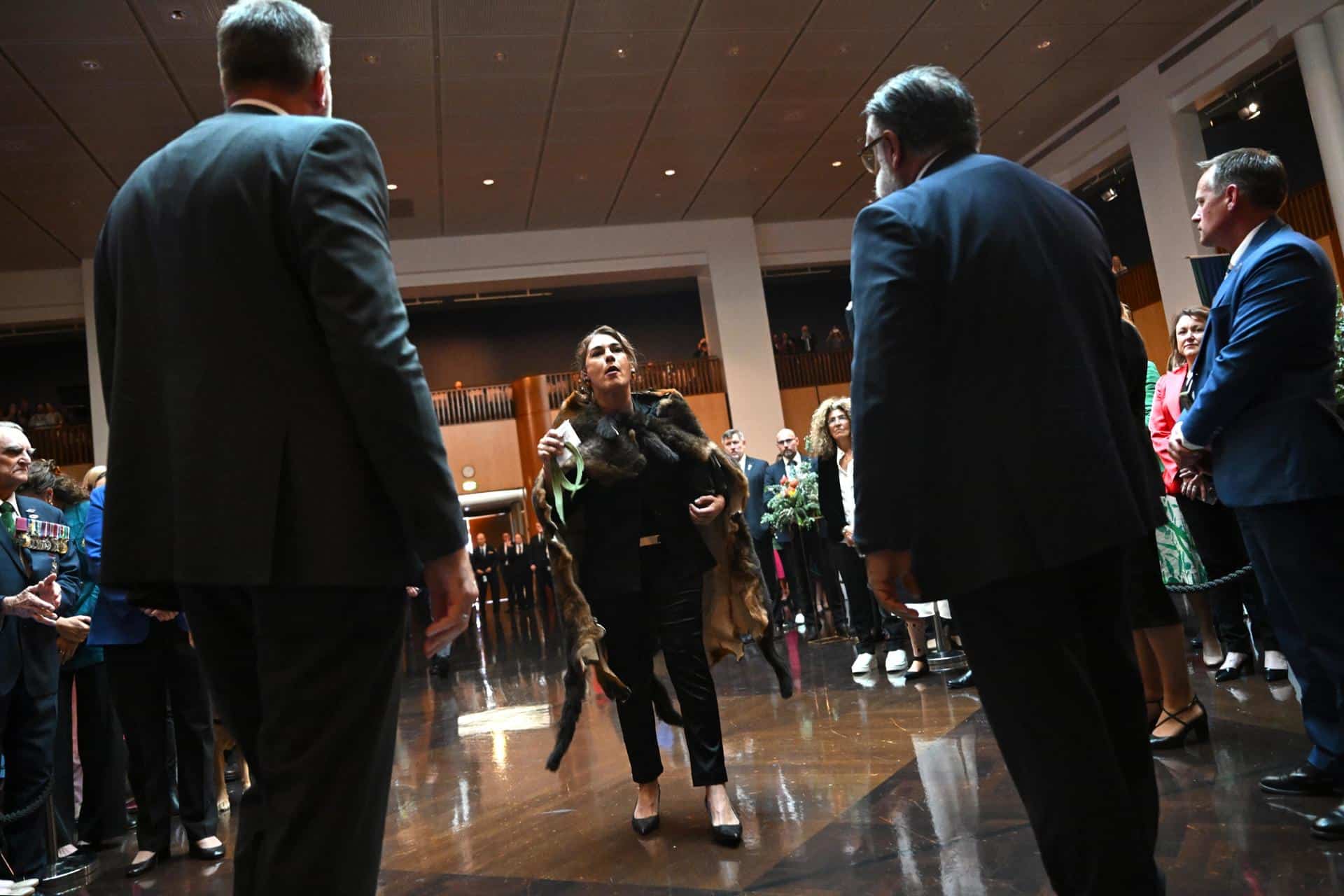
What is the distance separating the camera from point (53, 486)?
4.54m

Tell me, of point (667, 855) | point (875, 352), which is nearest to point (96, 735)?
point (667, 855)

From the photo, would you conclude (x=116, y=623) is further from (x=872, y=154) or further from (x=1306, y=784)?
(x=1306, y=784)

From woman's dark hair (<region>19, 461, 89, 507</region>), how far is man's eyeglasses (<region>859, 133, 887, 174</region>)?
13.1 feet

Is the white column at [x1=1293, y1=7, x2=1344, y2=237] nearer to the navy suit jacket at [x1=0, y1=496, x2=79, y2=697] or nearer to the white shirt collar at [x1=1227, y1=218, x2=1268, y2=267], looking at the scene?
the white shirt collar at [x1=1227, y1=218, x2=1268, y2=267]

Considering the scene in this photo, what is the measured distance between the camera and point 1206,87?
457 inches

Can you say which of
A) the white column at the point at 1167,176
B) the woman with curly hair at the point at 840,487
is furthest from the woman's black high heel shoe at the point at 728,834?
the white column at the point at 1167,176

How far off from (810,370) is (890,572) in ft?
57.4

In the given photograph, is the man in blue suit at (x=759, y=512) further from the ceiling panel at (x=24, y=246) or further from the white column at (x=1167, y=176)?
the ceiling panel at (x=24, y=246)

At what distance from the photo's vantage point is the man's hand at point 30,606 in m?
3.49

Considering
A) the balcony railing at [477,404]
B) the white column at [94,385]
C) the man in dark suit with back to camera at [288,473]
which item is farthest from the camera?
the balcony railing at [477,404]

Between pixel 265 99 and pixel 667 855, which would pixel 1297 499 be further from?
pixel 265 99

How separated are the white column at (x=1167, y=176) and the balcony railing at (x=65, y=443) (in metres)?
16.9

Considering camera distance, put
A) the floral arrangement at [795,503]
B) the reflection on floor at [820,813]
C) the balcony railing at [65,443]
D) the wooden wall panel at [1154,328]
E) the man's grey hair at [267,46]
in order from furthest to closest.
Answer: the balcony railing at [65,443]
the wooden wall panel at [1154,328]
the floral arrangement at [795,503]
the reflection on floor at [820,813]
the man's grey hair at [267,46]

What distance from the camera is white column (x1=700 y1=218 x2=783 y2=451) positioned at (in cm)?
1666
